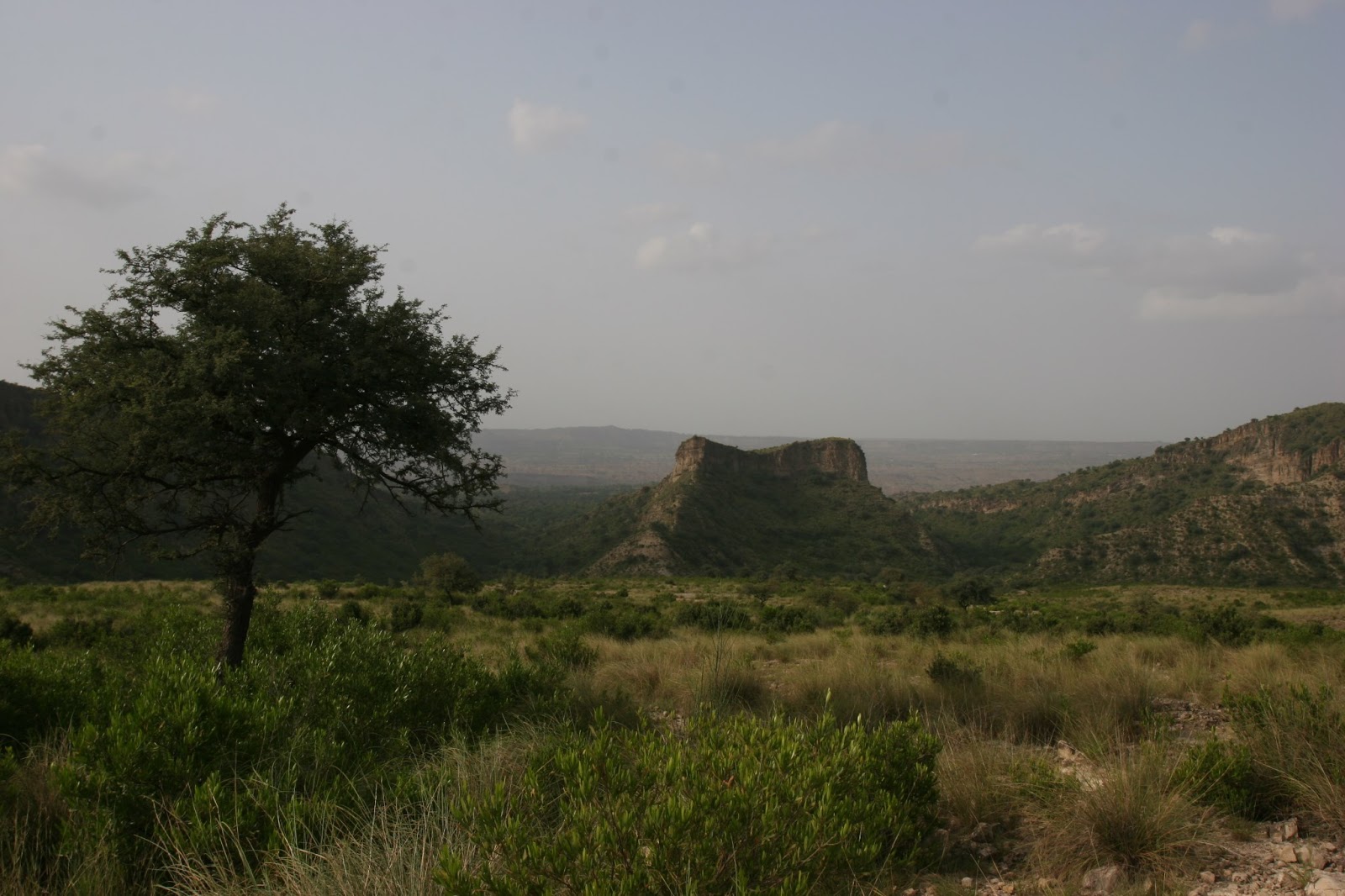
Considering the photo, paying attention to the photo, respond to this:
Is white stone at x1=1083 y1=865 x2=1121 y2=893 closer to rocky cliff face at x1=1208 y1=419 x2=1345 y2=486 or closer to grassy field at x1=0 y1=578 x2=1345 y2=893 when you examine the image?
grassy field at x1=0 y1=578 x2=1345 y2=893

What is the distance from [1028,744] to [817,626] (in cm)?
1421

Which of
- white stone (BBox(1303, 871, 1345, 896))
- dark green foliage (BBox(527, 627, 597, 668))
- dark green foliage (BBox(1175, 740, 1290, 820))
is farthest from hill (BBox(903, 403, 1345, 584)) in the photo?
white stone (BBox(1303, 871, 1345, 896))

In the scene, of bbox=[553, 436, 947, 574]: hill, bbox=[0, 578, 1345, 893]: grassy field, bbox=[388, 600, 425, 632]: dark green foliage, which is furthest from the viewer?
bbox=[553, 436, 947, 574]: hill

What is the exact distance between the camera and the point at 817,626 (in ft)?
66.4

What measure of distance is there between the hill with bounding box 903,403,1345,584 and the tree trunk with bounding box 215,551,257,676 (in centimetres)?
6032

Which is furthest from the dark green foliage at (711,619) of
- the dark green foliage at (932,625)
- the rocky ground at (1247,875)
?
the rocky ground at (1247,875)

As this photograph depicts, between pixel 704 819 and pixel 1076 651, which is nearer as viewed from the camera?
pixel 704 819

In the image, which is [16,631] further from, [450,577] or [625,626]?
[450,577]

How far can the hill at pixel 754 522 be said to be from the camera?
61312 millimetres

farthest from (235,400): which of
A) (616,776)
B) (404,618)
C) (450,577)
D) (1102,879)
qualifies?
(450,577)

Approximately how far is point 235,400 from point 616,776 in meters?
6.97

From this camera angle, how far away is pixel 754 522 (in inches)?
2842

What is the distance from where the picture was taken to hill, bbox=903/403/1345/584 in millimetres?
53125

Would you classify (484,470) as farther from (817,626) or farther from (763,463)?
(763,463)
